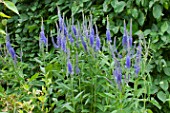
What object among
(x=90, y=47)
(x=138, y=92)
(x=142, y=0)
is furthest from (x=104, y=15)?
(x=138, y=92)

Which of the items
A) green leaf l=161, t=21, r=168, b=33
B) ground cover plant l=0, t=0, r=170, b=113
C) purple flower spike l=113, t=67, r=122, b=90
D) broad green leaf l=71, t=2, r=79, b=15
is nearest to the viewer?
purple flower spike l=113, t=67, r=122, b=90

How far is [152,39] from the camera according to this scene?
2822mm

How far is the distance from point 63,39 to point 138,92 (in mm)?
568

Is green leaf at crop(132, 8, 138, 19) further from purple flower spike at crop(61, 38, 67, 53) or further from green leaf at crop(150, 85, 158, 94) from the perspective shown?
purple flower spike at crop(61, 38, 67, 53)

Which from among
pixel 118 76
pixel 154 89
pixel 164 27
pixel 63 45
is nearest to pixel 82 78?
pixel 63 45

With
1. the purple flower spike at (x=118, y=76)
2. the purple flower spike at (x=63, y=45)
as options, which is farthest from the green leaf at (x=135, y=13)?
the purple flower spike at (x=118, y=76)

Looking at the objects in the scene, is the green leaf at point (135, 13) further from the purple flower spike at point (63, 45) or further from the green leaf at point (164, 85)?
the purple flower spike at point (63, 45)

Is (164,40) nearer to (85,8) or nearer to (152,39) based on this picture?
(152,39)

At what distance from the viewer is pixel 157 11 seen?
9.14 feet

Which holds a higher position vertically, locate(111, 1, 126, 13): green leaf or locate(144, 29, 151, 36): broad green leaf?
locate(111, 1, 126, 13): green leaf

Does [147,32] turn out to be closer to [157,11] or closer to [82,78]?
[157,11]

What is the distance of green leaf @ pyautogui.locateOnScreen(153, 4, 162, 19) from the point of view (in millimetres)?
2777

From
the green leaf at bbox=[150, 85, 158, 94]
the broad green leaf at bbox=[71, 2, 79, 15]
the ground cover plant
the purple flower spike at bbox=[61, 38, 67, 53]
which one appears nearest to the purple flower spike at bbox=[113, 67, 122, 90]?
the ground cover plant

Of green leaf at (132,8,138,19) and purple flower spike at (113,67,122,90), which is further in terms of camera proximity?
green leaf at (132,8,138,19)
